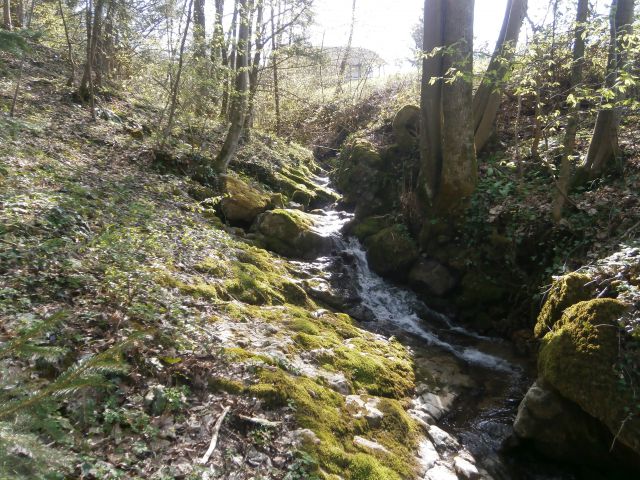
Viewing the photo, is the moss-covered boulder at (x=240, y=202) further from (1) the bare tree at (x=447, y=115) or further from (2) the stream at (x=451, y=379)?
(1) the bare tree at (x=447, y=115)

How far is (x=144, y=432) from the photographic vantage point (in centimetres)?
277

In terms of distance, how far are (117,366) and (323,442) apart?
229 cm

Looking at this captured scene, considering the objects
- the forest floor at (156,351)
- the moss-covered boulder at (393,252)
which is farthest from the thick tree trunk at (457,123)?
the forest floor at (156,351)

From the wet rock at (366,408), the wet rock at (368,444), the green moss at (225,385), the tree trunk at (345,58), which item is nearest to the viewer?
the green moss at (225,385)

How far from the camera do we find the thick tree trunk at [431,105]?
846cm

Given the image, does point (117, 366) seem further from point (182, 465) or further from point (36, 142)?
point (36, 142)

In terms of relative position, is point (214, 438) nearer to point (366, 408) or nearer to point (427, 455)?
point (366, 408)

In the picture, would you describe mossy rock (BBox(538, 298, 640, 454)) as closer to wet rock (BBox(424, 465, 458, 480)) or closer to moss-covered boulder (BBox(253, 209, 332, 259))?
wet rock (BBox(424, 465, 458, 480))

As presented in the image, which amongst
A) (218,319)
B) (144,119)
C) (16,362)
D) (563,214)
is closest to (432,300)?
(563,214)

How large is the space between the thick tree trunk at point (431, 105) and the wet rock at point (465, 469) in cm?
584

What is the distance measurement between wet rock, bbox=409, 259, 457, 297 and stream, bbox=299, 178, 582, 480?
313mm

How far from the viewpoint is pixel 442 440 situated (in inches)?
173

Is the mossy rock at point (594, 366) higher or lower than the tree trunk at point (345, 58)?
lower

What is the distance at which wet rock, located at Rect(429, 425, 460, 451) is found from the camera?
431 centimetres
